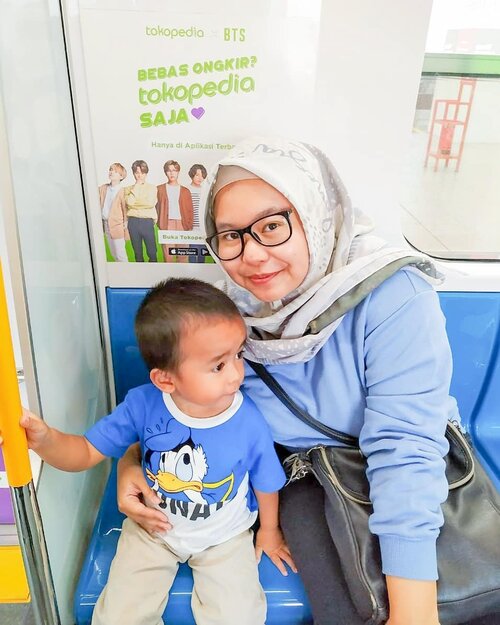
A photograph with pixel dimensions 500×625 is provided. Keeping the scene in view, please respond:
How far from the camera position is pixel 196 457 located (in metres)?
1.23

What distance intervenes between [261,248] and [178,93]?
1.51 feet

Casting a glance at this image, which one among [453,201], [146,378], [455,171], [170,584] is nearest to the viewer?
[170,584]

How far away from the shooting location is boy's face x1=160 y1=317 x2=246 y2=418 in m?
1.13

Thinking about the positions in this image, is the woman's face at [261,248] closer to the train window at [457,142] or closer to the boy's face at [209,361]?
the boy's face at [209,361]

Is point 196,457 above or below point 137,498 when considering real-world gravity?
above

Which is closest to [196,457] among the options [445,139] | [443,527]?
[443,527]

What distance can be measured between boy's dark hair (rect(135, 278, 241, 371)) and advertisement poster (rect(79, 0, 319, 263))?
1.19ft

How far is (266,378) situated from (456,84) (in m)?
1.46

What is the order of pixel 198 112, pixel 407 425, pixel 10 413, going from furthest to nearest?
pixel 198 112 < pixel 407 425 < pixel 10 413

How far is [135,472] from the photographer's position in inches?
53.2

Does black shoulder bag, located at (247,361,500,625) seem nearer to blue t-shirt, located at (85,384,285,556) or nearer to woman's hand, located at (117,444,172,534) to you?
blue t-shirt, located at (85,384,285,556)

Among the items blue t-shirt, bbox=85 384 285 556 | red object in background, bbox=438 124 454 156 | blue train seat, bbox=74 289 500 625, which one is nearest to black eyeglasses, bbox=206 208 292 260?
blue t-shirt, bbox=85 384 285 556

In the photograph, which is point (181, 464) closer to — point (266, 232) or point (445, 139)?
point (266, 232)

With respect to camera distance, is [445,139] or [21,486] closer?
[21,486]
